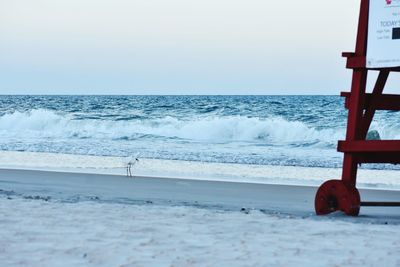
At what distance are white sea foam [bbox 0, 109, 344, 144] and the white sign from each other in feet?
61.8

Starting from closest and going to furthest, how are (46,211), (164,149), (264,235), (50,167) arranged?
(264,235) → (46,211) → (50,167) → (164,149)

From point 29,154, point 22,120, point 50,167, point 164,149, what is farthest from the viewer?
point 22,120

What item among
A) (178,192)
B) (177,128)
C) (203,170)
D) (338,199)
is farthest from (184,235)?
(177,128)

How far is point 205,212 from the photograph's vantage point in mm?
7457

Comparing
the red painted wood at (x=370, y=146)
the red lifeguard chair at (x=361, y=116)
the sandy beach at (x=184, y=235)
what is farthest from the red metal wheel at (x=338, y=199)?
the red painted wood at (x=370, y=146)

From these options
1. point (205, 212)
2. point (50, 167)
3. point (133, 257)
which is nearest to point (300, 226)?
point (205, 212)

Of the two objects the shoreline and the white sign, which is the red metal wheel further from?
the white sign

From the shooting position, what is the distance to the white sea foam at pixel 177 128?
95.5 ft

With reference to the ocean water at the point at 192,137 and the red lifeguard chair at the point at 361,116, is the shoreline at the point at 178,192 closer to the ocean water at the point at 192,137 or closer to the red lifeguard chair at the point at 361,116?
the red lifeguard chair at the point at 361,116

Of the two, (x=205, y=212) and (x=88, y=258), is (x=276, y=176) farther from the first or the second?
(x=88, y=258)

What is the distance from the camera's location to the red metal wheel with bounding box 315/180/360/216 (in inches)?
300

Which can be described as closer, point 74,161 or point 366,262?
point 366,262

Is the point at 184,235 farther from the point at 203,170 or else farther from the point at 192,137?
the point at 192,137

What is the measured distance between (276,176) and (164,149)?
27.4 feet
